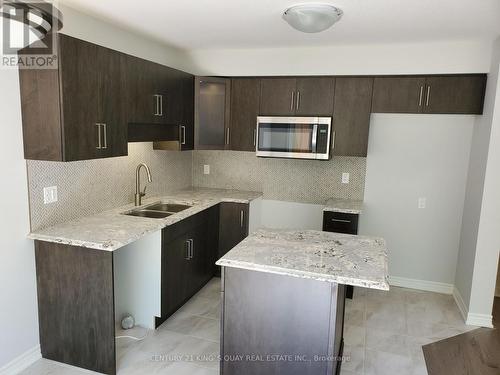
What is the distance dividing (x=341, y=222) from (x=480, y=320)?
4.70 ft

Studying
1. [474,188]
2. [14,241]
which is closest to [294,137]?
[474,188]

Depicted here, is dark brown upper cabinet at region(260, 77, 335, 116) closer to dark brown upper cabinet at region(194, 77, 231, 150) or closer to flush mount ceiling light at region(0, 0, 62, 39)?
dark brown upper cabinet at region(194, 77, 231, 150)

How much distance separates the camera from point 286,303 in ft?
6.77

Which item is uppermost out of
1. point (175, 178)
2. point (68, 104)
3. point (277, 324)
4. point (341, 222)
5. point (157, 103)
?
point (157, 103)

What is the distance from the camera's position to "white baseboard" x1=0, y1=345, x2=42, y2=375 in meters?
2.38

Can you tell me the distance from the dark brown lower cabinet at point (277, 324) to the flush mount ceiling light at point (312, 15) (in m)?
1.59

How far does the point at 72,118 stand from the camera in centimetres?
234

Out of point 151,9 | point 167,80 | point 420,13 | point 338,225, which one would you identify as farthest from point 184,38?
point 338,225

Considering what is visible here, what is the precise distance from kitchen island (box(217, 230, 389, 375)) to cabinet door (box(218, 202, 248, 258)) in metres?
1.64

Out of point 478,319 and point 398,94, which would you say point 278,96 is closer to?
point 398,94

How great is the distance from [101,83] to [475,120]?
3.29 meters

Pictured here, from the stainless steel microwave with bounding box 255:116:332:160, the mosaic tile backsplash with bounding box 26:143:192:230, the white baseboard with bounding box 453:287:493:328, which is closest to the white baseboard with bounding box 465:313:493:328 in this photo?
the white baseboard with bounding box 453:287:493:328

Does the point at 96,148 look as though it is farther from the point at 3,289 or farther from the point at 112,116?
the point at 3,289

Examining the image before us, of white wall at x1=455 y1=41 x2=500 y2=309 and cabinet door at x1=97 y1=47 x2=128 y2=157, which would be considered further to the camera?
white wall at x1=455 y1=41 x2=500 y2=309
